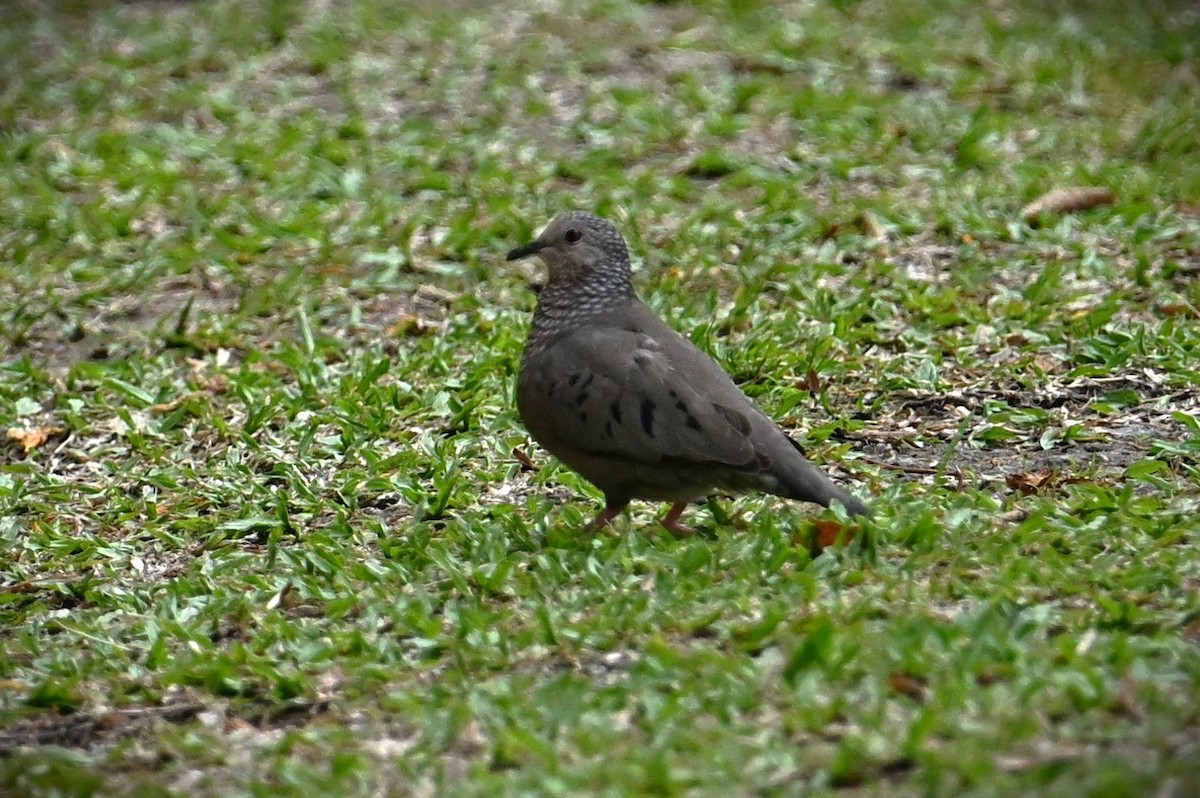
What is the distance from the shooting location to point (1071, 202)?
8.15m

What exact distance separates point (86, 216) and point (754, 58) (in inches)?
172

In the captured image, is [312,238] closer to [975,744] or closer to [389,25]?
[389,25]

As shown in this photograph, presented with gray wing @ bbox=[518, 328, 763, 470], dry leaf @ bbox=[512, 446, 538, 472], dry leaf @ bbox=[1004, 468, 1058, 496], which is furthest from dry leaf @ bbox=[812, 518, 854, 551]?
dry leaf @ bbox=[512, 446, 538, 472]

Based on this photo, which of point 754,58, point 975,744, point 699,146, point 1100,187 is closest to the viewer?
point 975,744

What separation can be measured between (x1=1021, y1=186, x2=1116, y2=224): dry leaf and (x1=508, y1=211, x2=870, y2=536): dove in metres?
3.16

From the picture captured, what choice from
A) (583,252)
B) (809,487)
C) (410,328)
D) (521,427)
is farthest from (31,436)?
(809,487)

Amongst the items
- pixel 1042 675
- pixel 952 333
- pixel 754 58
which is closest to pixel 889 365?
pixel 952 333

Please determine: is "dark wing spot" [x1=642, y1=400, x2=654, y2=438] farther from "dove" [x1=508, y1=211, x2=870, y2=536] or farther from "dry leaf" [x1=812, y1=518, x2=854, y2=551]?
"dry leaf" [x1=812, y1=518, x2=854, y2=551]

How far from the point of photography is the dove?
204 inches

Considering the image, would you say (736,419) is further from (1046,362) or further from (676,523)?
(1046,362)

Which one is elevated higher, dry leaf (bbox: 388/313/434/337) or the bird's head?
the bird's head

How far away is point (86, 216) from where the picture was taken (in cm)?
862

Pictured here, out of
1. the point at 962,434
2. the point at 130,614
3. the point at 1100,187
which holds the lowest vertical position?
the point at 130,614

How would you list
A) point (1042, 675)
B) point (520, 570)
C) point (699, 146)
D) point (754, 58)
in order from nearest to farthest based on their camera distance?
point (1042, 675) → point (520, 570) → point (699, 146) → point (754, 58)
